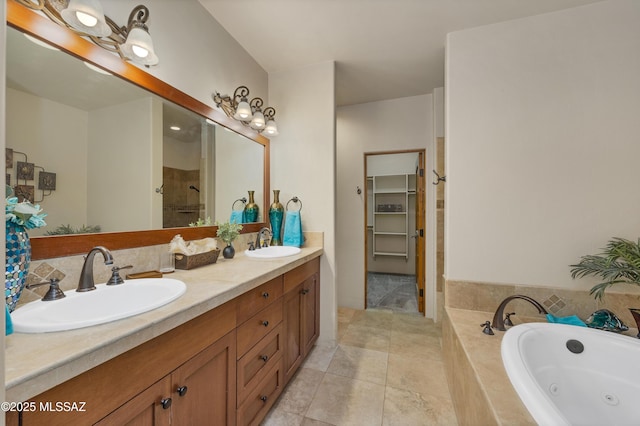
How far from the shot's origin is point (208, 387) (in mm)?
946

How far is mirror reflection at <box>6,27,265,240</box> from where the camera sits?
89 centimetres

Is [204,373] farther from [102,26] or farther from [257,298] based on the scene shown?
[102,26]

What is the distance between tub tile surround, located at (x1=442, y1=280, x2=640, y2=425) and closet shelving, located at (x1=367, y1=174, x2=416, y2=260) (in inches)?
111

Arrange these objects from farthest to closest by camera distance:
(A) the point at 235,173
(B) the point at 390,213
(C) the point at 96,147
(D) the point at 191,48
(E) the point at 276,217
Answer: (B) the point at 390,213
(E) the point at 276,217
(A) the point at 235,173
(D) the point at 191,48
(C) the point at 96,147

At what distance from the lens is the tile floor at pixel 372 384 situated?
4.66 feet

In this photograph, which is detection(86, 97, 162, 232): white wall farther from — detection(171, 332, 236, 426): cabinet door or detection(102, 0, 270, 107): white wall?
detection(171, 332, 236, 426): cabinet door

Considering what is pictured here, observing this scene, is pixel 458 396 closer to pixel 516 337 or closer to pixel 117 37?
pixel 516 337

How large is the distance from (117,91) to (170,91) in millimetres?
300

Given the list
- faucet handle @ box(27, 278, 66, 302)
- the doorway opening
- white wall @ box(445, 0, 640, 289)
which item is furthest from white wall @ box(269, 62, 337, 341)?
the doorway opening

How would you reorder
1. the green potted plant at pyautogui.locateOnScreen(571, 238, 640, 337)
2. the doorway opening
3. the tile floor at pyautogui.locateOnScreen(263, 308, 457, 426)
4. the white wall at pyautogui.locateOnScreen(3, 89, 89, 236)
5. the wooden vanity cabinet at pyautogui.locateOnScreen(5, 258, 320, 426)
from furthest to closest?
the doorway opening
the tile floor at pyautogui.locateOnScreen(263, 308, 457, 426)
the green potted plant at pyautogui.locateOnScreen(571, 238, 640, 337)
the white wall at pyautogui.locateOnScreen(3, 89, 89, 236)
the wooden vanity cabinet at pyautogui.locateOnScreen(5, 258, 320, 426)

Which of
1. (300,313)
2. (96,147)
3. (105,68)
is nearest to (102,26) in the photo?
(105,68)

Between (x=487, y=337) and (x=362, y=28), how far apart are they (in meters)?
2.24

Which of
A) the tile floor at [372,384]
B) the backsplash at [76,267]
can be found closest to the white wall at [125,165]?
the backsplash at [76,267]

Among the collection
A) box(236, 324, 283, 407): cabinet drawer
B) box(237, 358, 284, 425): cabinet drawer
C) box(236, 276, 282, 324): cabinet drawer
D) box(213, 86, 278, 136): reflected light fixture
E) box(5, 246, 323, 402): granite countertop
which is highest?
box(213, 86, 278, 136): reflected light fixture
